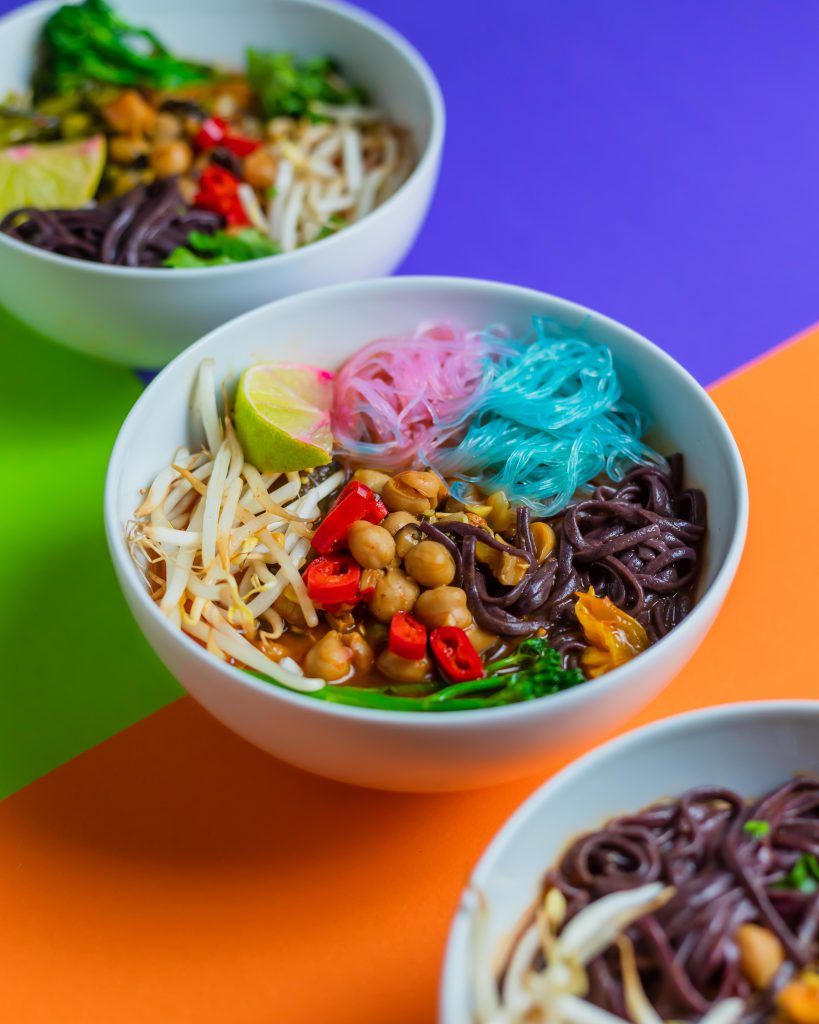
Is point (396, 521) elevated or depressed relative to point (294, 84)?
depressed

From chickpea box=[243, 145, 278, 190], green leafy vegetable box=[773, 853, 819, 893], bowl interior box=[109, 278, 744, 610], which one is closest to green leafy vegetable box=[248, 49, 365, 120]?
chickpea box=[243, 145, 278, 190]

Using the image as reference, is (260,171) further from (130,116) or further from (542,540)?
(542,540)

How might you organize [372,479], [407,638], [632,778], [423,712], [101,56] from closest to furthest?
[632,778] → [423,712] → [407,638] → [372,479] → [101,56]

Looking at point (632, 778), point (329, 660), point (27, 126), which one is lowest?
point (27, 126)

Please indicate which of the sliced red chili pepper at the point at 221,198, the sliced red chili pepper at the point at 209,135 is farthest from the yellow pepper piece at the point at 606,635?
the sliced red chili pepper at the point at 209,135

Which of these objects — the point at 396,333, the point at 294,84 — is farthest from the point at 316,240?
the point at 294,84

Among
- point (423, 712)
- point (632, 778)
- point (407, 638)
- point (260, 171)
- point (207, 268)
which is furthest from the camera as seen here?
point (260, 171)

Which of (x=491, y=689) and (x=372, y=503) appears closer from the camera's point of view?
(x=491, y=689)

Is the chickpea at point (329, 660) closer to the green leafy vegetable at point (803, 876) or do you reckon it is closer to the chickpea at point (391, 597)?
the chickpea at point (391, 597)
